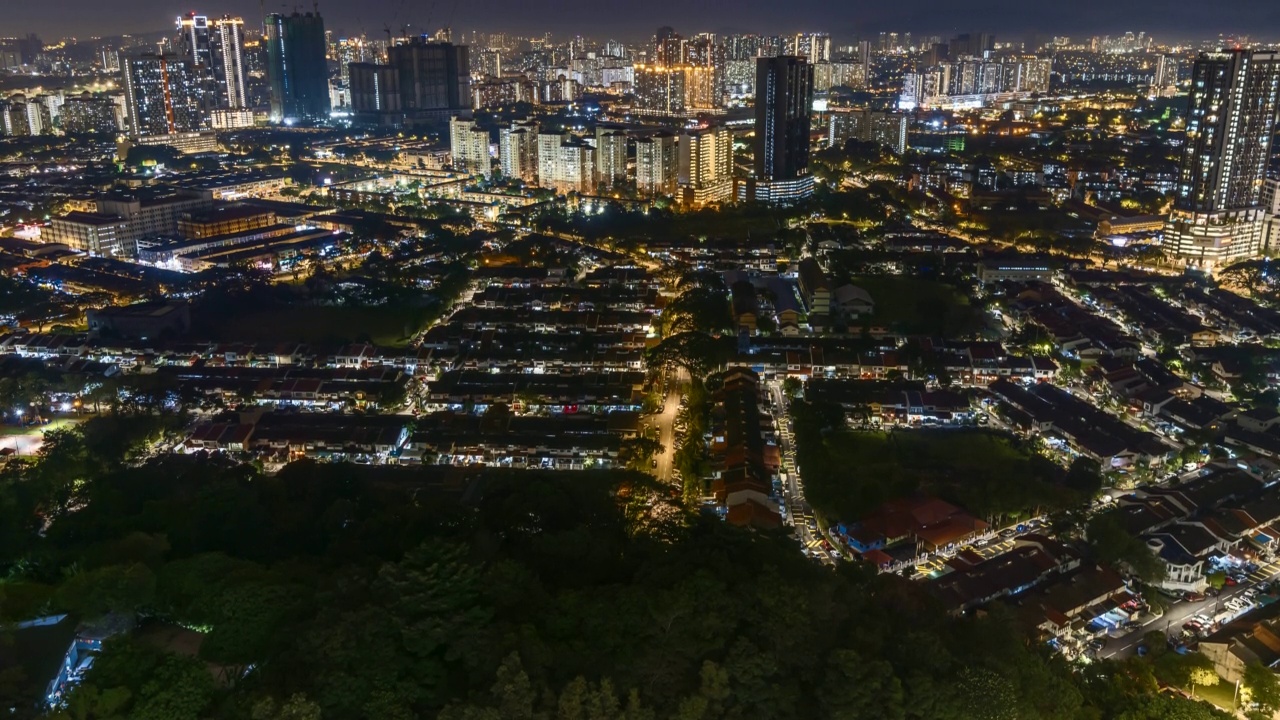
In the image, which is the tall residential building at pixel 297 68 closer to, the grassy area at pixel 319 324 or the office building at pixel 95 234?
the office building at pixel 95 234

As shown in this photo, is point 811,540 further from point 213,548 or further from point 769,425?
point 213,548

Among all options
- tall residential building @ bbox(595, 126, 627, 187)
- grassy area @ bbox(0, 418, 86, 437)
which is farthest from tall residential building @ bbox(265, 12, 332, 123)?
grassy area @ bbox(0, 418, 86, 437)

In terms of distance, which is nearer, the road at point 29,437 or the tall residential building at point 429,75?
the road at point 29,437

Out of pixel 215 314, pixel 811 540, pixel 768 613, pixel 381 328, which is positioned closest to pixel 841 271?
pixel 381 328

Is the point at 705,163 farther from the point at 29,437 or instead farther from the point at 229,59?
the point at 229,59

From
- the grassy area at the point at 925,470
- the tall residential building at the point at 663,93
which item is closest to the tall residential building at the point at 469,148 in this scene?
the tall residential building at the point at 663,93

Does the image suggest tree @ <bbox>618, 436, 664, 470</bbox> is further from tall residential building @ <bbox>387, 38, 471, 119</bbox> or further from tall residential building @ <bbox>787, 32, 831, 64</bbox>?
tall residential building @ <bbox>787, 32, 831, 64</bbox>

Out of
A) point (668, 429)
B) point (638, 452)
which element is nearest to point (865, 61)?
point (668, 429)
